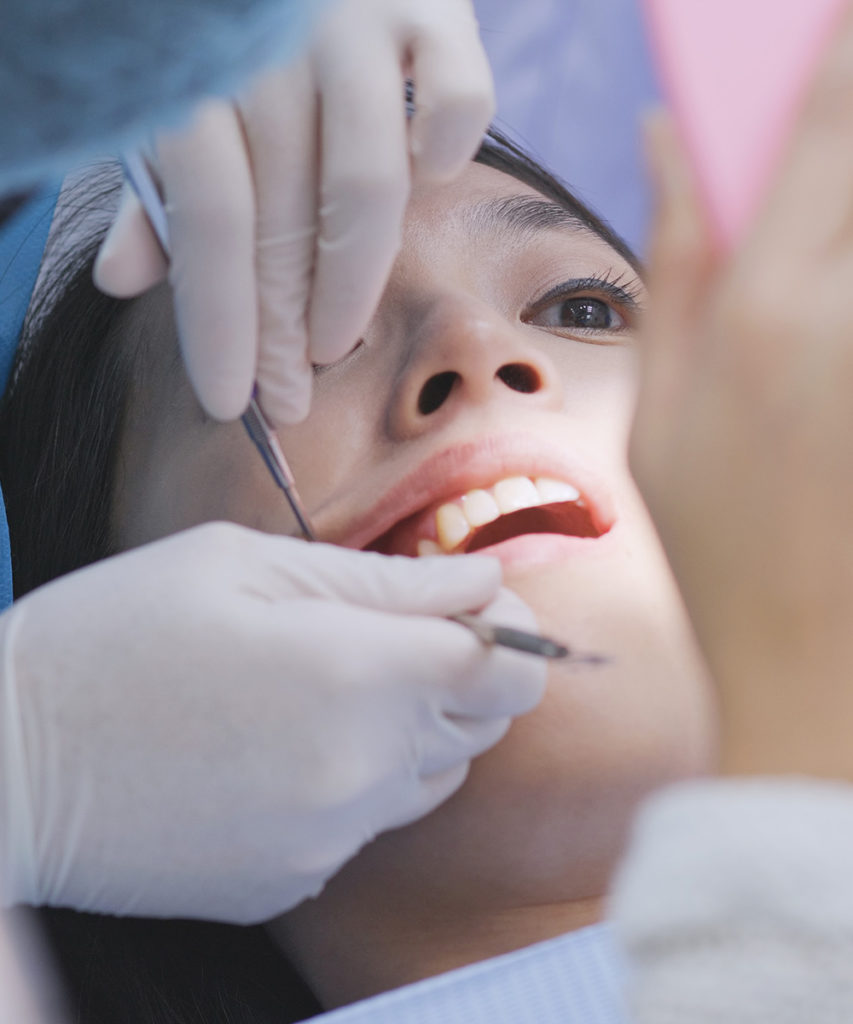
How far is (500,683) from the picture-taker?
3.18ft

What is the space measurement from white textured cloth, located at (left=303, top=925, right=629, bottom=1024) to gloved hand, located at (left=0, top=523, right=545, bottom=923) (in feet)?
0.61

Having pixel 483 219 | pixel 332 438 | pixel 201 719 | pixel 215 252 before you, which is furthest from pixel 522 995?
pixel 483 219

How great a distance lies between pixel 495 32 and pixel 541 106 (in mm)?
204

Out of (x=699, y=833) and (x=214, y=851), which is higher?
(x=699, y=833)

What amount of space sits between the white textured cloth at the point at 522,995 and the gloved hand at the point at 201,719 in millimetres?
185

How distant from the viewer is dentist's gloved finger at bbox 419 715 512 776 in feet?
3.27

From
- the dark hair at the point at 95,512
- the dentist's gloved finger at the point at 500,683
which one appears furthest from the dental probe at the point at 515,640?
the dark hair at the point at 95,512

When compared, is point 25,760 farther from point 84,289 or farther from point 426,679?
point 84,289

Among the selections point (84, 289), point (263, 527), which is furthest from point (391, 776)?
point (84, 289)

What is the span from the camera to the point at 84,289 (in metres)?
1.72

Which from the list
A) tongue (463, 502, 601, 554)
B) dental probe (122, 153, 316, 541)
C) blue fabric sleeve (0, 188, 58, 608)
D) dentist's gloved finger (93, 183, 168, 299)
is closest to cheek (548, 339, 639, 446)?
tongue (463, 502, 601, 554)

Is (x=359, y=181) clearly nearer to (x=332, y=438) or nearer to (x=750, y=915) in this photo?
(x=332, y=438)

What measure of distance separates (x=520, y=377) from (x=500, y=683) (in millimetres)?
454

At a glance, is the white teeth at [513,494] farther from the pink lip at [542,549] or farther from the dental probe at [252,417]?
the dental probe at [252,417]
